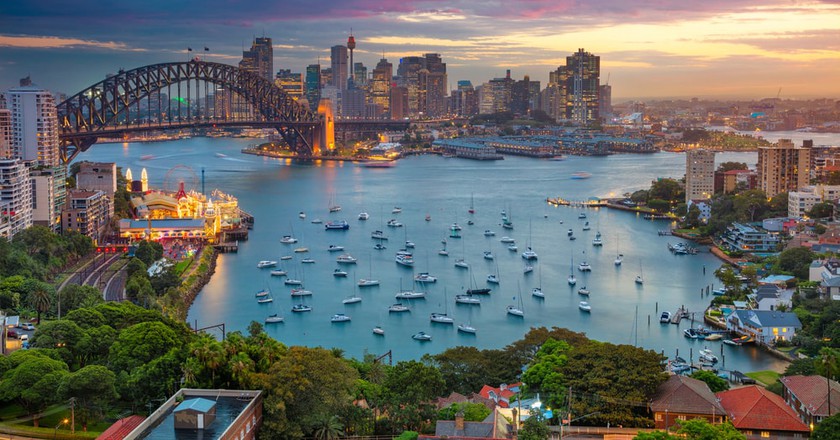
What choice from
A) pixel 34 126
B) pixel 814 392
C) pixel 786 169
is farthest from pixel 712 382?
pixel 34 126

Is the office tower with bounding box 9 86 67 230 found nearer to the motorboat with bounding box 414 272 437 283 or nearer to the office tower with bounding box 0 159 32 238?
the office tower with bounding box 0 159 32 238

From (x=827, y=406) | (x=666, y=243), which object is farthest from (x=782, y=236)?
(x=827, y=406)

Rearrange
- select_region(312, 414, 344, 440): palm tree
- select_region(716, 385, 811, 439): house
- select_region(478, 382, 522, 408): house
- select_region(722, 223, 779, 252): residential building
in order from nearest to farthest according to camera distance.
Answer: select_region(312, 414, 344, 440): palm tree, select_region(716, 385, 811, 439): house, select_region(478, 382, 522, 408): house, select_region(722, 223, 779, 252): residential building

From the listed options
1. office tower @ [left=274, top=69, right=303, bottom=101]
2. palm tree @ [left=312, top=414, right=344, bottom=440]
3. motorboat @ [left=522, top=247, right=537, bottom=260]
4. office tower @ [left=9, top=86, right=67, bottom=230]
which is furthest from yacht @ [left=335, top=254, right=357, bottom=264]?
office tower @ [left=274, top=69, right=303, bottom=101]

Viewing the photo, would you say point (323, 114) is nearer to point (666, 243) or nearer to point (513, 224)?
point (513, 224)

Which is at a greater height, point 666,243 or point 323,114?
point 323,114

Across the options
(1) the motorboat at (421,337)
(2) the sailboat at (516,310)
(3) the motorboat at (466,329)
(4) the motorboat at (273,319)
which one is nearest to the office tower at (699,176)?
(2) the sailboat at (516,310)
